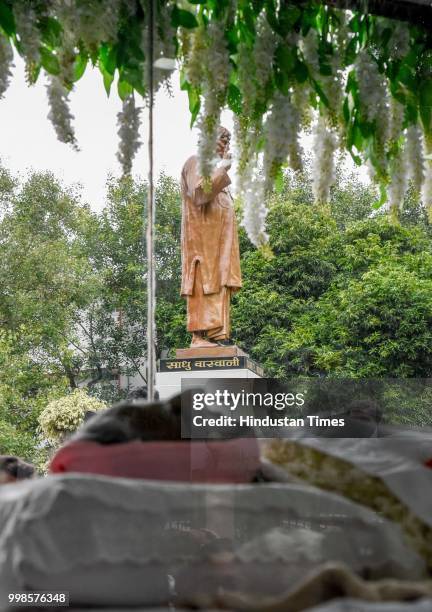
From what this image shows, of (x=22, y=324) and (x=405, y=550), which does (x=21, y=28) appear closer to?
(x=405, y=550)

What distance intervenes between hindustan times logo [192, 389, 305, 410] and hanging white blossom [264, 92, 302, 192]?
1.18ft

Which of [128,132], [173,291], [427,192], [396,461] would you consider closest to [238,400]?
[396,461]

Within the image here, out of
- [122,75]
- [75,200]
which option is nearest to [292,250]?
[75,200]

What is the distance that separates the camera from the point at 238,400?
25.5 inches

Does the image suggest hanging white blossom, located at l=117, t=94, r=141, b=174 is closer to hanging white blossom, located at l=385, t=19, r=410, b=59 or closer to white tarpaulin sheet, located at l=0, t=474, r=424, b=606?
hanging white blossom, located at l=385, t=19, r=410, b=59

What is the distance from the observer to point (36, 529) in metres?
0.47

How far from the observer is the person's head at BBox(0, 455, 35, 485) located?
103cm

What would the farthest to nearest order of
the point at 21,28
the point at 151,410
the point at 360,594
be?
1. the point at 21,28
2. the point at 151,410
3. the point at 360,594

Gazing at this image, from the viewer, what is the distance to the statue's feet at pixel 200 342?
407 centimetres

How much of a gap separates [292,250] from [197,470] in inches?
329

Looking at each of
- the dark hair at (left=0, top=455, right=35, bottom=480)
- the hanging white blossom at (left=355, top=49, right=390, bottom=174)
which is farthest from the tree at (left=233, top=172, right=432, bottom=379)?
the hanging white blossom at (left=355, top=49, right=390, bottom=174)

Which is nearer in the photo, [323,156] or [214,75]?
[214,75]

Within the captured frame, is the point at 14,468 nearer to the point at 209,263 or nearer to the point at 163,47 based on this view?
the point at 163,47

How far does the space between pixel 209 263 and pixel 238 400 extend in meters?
3.44
